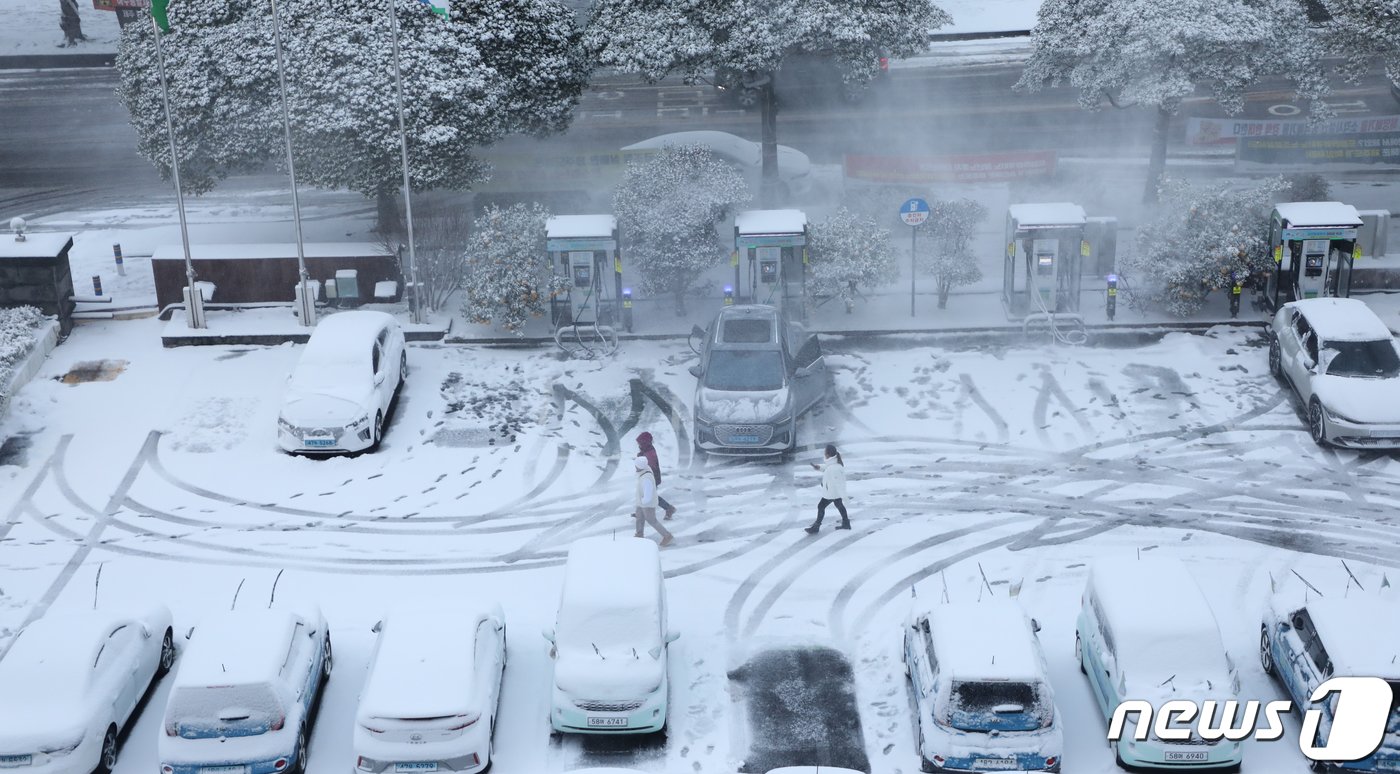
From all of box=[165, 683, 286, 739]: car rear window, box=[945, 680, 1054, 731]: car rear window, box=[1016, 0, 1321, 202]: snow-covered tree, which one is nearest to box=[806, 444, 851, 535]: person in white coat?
box=[945, 680, 1054, 731]: car rear window

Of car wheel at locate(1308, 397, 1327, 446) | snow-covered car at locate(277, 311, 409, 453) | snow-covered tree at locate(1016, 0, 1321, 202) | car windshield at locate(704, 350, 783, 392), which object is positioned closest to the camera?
car wheel at locate(1308, 397, 1327, 446)

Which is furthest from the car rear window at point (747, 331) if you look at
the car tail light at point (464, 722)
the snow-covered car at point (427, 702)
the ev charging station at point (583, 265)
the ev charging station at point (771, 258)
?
the car tail light at point (464, 722)

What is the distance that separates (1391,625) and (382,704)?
989 centimetres

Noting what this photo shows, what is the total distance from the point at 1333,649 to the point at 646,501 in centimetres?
815

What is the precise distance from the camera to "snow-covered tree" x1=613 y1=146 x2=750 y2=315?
2577 centimetres

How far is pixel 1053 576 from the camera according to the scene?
17672mm

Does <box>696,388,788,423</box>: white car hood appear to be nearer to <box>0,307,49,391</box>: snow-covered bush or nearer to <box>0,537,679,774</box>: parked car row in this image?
<box>0,537,679,774</box>: parked car row

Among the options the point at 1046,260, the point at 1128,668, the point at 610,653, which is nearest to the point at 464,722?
the point at 610,653

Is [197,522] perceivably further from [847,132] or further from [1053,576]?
[847,132]

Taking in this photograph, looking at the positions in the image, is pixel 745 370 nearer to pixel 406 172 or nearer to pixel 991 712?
pixel 406 172

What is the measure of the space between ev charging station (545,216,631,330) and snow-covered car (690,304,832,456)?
3199 mm

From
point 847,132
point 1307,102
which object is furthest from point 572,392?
point 1307,102

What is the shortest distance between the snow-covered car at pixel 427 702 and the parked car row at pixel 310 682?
0.01 metres

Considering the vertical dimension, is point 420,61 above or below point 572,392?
above
